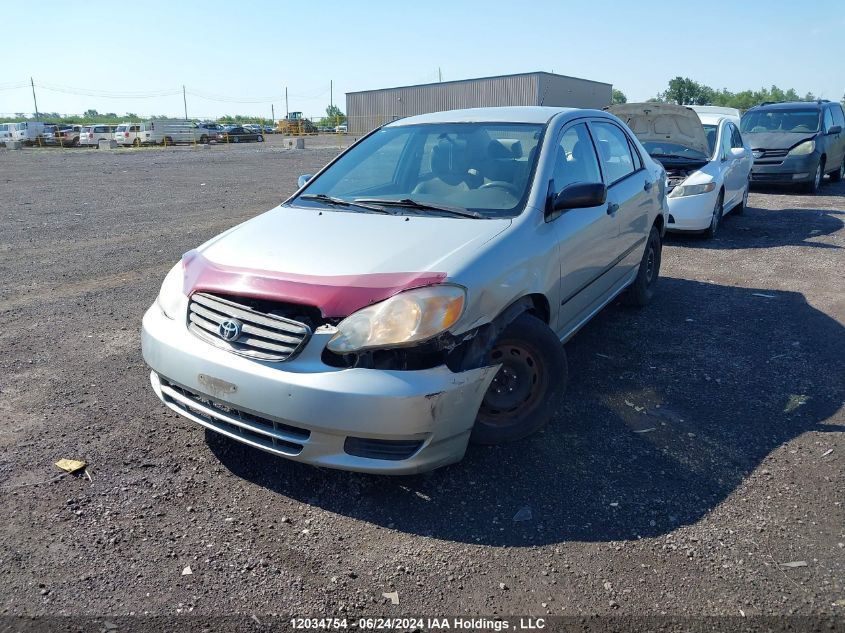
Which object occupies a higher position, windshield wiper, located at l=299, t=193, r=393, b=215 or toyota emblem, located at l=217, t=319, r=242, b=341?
windshield wiper, located at l=299, t=193, r=393, b=215

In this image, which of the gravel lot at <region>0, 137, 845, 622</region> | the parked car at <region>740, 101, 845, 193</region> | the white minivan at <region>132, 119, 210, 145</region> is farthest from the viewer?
the white minivan at <region>132, 119, 210, 145</region>

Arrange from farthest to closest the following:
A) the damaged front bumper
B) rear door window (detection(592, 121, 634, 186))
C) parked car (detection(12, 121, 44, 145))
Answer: parked car (detection(12, 121, 44, 145)), rear door window (detection(592, 121, 634, 186)), the damaged front bumper

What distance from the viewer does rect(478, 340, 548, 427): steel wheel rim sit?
136 inches

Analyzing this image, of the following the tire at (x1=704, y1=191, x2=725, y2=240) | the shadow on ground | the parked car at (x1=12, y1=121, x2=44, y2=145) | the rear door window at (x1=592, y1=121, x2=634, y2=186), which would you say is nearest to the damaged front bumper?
the shadow on ground

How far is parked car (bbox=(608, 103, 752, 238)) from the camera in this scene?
8.65 m

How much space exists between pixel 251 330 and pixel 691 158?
7.97 metres

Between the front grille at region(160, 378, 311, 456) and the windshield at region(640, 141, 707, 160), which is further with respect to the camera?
the windshield at region(640, 141, 707, 160)

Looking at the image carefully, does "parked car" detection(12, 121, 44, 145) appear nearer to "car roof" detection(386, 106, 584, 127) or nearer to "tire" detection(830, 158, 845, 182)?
"tire" detection(830, 158, 845, 182)

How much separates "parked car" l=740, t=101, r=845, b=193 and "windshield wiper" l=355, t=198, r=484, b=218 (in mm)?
11837

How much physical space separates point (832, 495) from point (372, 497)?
215 centimetres

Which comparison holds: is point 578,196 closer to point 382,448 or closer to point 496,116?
point 496,116

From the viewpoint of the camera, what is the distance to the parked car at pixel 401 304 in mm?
2855

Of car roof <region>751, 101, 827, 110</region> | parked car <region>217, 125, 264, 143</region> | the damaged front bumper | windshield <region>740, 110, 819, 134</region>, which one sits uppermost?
parked car <region>217, 125, 264, 143</region>

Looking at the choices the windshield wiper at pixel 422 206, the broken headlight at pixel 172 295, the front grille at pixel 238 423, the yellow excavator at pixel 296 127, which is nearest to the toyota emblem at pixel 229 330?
the front grille at pixel 238 423
